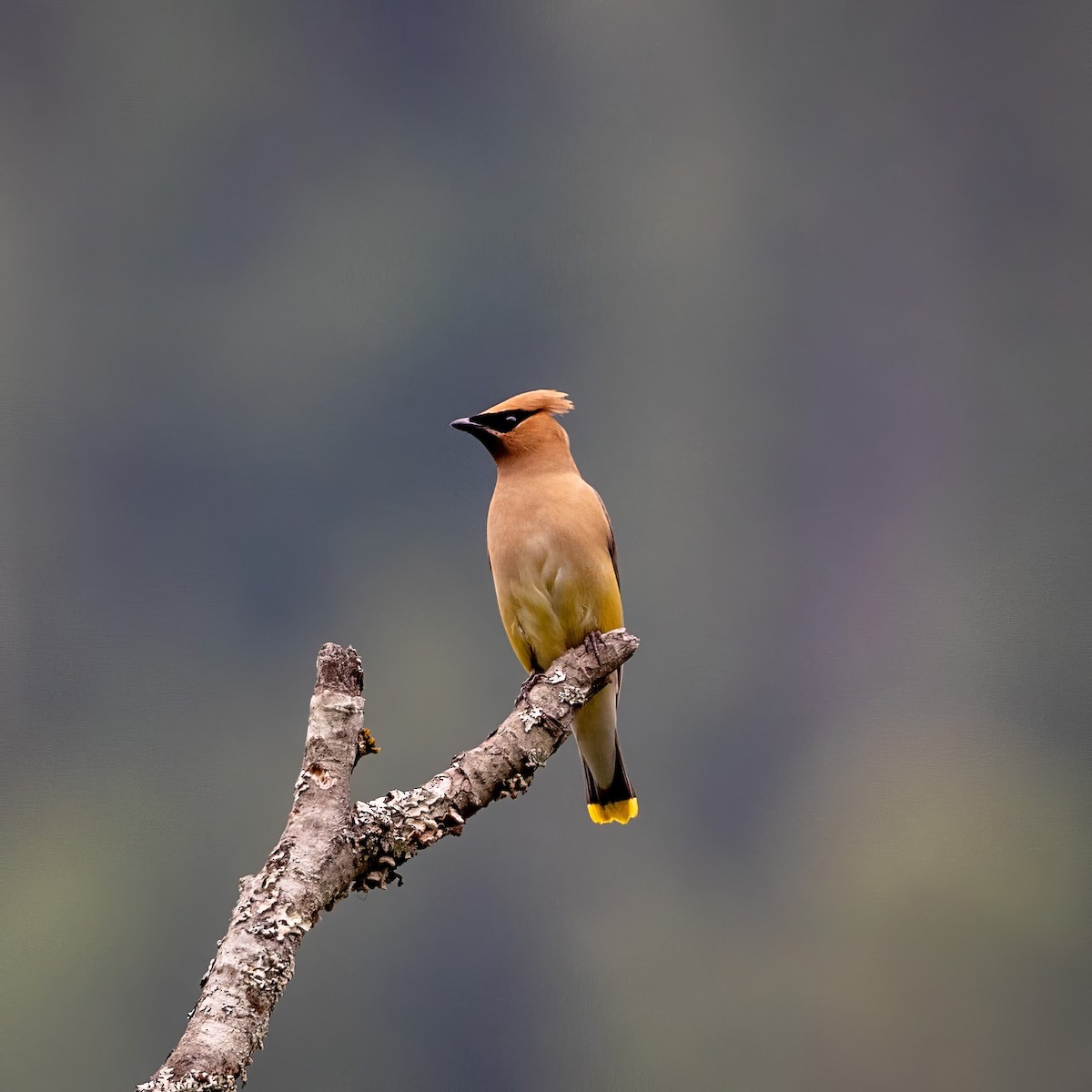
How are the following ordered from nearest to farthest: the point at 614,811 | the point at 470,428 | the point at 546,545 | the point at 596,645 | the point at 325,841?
the point at 325,841 < the point at 596,645 < the point at 546,545 < the point at 470,428 < the point at 614,811

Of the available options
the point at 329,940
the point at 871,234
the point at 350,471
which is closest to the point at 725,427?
the point at 350,471

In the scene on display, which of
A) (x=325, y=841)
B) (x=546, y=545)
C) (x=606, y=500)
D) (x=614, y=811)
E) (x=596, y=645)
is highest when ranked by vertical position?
(x=606, y=500)

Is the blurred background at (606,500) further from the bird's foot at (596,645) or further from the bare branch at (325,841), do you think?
the bare branch at (325,841)

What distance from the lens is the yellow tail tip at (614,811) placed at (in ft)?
23.7

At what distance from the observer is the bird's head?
22.0ft

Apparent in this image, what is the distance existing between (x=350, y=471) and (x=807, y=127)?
6825 cm

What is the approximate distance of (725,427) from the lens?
3915 inches

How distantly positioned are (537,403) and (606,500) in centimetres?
5016

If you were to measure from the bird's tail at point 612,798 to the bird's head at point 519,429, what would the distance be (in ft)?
5.55

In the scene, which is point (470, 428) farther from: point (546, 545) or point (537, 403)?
point (546, 545)

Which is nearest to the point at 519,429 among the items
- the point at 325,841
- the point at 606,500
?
the point at 325,841

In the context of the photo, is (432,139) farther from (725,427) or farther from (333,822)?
(333,822)

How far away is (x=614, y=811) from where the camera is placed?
729cm

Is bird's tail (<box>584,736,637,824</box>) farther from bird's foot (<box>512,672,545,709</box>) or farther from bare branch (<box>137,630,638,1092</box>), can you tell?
bare branch (<box>137,630,638,1092</box>)
